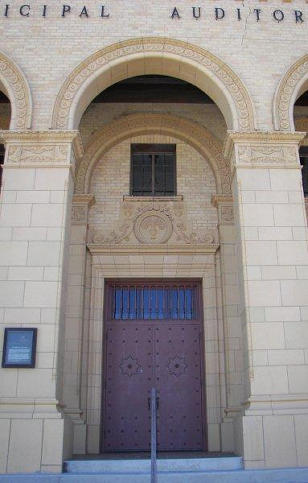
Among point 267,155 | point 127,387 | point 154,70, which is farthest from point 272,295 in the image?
point 154,70

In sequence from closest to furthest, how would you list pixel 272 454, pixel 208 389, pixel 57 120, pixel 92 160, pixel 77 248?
pixel 272 454, pixel 57 120, pixel 208 389, pixel 77 248, pixel 92 160

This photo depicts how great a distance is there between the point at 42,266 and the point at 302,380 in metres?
4.56

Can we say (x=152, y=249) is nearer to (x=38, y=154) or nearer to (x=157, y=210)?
(x=157, y=210)

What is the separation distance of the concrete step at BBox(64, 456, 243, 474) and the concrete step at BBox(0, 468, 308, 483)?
27 centimetres

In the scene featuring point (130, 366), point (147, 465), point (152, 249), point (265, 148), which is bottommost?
point (147, 465)

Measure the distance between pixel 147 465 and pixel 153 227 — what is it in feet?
17.2

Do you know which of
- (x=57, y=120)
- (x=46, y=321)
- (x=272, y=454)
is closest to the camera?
(x=272, y=454)

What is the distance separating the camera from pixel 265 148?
9594 millimetres

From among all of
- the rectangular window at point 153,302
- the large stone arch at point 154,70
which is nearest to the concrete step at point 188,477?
the rectangular window at point 153,302

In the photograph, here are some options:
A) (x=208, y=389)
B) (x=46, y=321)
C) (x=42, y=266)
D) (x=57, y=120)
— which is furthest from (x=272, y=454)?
(x=57, y=120)

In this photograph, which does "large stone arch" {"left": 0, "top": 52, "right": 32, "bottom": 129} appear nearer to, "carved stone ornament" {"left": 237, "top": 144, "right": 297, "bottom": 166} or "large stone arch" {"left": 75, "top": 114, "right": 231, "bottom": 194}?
"large stone arch" {"left": 75, "top": 114, "right": 231, "bottom": 194}

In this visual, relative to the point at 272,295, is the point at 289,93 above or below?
above

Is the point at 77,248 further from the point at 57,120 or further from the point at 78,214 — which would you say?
the point at 57,120

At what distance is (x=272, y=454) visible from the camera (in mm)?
7832
